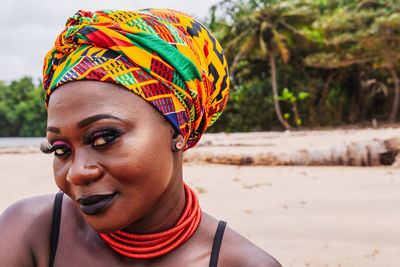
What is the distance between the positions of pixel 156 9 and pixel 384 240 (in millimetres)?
2352

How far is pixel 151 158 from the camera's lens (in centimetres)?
92

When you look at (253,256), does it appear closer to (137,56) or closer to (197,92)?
(197,92)

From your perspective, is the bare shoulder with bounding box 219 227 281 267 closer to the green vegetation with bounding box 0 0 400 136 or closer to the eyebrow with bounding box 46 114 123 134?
the eyebrow with bounding box 46 114 123 134

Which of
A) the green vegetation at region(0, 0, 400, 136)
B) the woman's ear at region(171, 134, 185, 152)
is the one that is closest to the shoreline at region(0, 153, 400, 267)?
the woman's ear at region(171, 134, 185, 152)

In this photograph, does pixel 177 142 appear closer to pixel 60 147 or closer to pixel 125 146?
pixel 125 146

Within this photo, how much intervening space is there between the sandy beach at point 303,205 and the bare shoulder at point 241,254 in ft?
3.79

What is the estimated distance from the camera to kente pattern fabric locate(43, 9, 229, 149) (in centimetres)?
94

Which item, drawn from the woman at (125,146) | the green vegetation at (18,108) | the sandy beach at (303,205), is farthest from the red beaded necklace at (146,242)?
the green vegetation at (18,108)

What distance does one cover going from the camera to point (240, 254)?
1090 mm

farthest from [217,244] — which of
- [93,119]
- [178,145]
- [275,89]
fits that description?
[275,89]

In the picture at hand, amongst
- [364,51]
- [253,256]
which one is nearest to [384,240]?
[253,256]

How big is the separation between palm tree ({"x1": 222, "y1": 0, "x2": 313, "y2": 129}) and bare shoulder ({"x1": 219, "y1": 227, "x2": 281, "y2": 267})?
16.9 meters

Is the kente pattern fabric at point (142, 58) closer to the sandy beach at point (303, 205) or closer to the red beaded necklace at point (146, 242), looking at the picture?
the red beaded necklace at point (146, 242)

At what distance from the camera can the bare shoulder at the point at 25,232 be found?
42.2 inches
